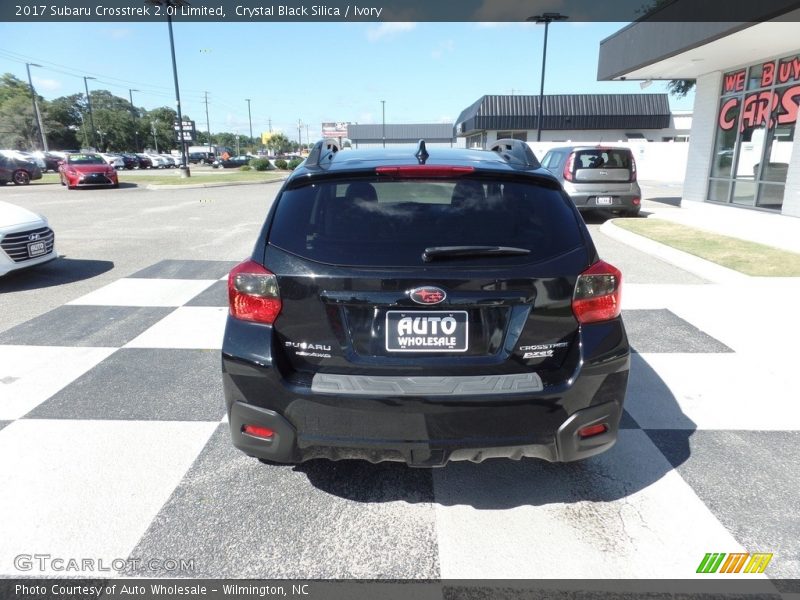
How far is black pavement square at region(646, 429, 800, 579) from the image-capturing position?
8.08ft

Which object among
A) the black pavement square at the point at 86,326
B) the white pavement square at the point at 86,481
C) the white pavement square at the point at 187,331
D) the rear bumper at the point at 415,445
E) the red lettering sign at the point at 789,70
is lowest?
the white pavement square at the point at 86,481

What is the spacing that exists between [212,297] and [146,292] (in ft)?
3.02

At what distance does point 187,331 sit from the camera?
5297mm

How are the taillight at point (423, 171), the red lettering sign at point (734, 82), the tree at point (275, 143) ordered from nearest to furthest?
1. the taillight at point (423, 171)
2. the red lettering sign at point (734, 82)
3. the tree at point (275, 143)

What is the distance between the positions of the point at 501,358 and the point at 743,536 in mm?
1427

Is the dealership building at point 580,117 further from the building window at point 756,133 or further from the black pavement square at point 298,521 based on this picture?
the black pavement square at point 298,521

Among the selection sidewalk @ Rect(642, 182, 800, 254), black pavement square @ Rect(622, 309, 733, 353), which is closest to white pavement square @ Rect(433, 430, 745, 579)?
black pavement square @ Rect(622, 309, 733, 353)

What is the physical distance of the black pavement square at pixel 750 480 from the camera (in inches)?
97.0

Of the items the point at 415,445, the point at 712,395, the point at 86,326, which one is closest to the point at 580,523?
the point at 415,445

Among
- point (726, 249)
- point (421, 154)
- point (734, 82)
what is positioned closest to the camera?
point (421, 154)

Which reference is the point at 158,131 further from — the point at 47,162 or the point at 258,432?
the point at 258,432

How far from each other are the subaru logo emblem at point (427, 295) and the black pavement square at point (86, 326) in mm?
3686

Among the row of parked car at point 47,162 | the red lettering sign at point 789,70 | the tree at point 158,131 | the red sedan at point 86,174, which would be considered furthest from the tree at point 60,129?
the red lettering sign at point 789,70

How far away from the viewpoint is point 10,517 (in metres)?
2.58
